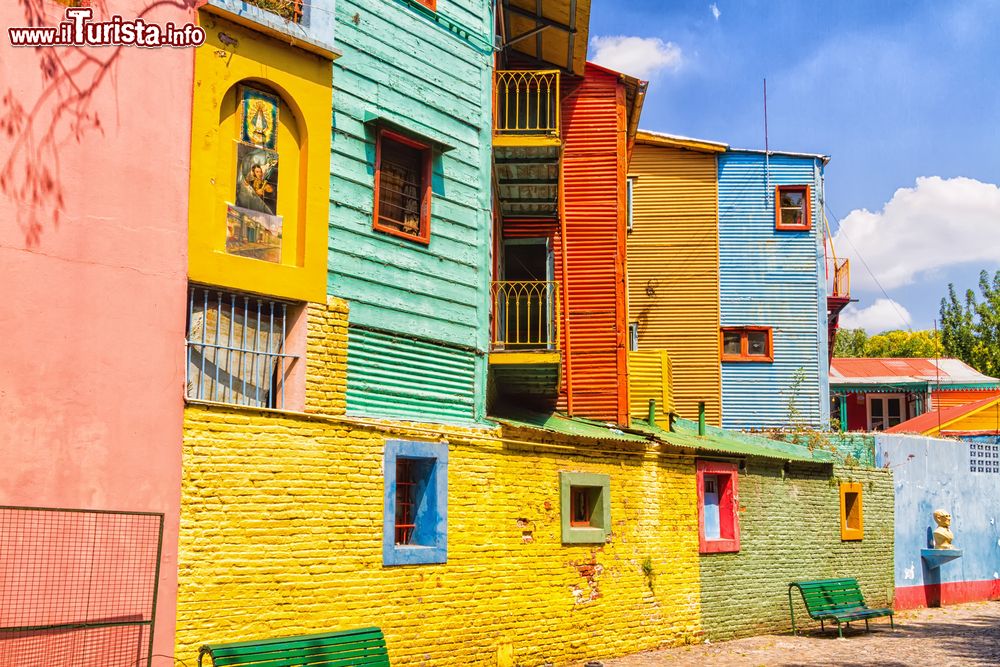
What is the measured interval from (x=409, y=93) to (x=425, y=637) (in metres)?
6.11

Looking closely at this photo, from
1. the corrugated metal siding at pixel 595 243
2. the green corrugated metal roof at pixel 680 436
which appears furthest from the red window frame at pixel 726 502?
the corrugated metal siding at pixel 595 243

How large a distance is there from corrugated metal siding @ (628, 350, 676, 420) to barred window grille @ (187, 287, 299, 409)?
9549mm

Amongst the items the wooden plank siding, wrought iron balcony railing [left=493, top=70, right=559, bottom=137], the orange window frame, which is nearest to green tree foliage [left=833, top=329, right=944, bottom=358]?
the orange window frame

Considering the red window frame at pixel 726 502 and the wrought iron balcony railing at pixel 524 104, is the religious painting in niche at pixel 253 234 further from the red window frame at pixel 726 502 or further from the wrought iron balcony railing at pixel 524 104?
the red window frame at pixel 726 502

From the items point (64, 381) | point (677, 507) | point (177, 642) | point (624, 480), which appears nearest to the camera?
point (64, 381)

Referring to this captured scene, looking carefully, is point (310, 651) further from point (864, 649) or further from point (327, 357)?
point (864, 649)

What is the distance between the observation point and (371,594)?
1061 centimetres

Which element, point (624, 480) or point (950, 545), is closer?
point (624, 480)

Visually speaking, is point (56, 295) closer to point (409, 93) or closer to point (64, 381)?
point (64, 381)

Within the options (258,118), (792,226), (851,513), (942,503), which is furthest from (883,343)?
(258,118)

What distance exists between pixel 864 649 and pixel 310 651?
9.49 meters

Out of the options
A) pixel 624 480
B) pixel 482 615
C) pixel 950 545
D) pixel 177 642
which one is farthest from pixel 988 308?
pixel 177 642

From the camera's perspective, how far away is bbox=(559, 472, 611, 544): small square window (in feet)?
44.7

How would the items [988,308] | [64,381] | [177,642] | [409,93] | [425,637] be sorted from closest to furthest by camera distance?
[64,381], [177,642], [425,637], [409,93], [988,308]
